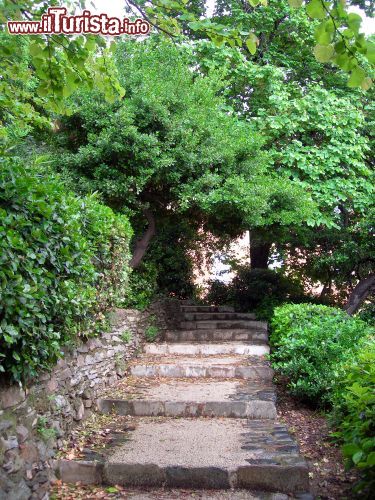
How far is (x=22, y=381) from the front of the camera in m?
3.15

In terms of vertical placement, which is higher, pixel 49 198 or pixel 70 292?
pixel 49 198

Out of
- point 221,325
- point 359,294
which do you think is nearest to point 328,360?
point 221,325

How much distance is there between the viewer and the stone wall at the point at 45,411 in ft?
9.61

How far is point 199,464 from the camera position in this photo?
11.5 ft

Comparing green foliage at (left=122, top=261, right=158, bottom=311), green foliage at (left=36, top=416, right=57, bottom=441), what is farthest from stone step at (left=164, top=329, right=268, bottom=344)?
green foliage at (left=36, top=416, right=57, bottom=441)

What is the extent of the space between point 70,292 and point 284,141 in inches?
277

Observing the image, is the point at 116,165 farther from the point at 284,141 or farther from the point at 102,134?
the point at 284,141

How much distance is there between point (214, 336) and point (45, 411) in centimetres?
532

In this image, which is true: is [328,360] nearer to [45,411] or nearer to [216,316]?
[45,411]

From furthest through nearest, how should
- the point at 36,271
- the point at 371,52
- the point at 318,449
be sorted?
the point at 318,449, the point at 36,271, the point at 371,52

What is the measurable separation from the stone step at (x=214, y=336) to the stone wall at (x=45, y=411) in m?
2.85

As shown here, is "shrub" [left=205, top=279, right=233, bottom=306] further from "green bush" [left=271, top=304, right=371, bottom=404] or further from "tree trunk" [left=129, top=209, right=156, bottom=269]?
"green bush" [left=271, top=304, right=371, bottom=404]

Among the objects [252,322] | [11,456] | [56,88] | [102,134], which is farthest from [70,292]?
[252,322]

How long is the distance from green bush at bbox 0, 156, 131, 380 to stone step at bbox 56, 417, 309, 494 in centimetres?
95
